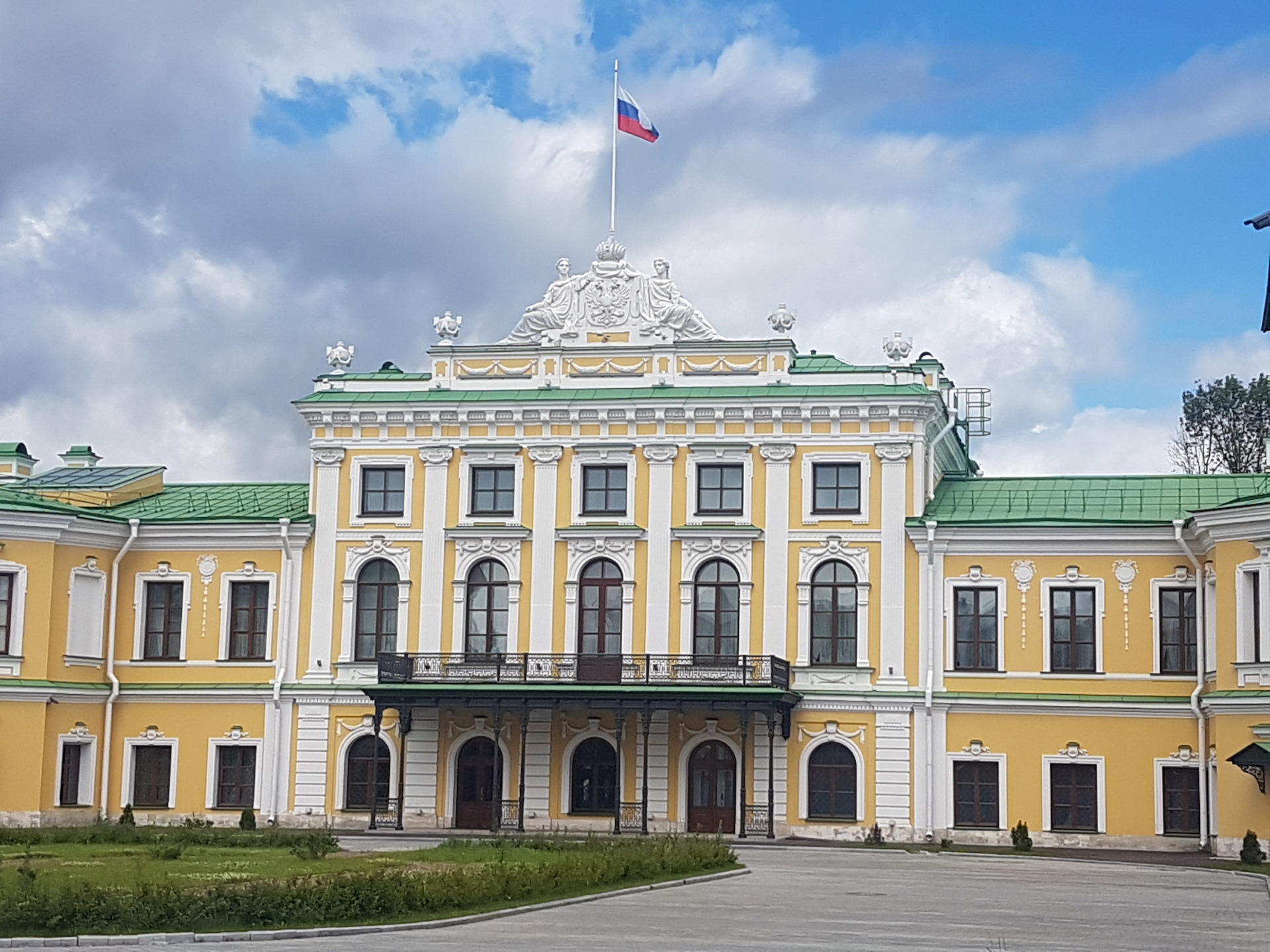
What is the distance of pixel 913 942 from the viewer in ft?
61.4

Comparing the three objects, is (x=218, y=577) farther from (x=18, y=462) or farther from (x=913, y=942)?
(x=913, y=942)

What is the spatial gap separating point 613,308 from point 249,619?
11674 mm

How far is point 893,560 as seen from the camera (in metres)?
41.3

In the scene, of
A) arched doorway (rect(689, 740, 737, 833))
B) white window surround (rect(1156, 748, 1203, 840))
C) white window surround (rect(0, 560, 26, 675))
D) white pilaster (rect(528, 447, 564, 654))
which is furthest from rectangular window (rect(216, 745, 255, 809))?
white window surround (rect(1156, 748, 1203, 840))

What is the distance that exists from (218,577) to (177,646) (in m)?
1.97

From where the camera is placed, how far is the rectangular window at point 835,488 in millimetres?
41812

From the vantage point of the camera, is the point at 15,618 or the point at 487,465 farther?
the point at 487,465

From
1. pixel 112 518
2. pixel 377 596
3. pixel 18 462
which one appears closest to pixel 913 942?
pixel 377 596

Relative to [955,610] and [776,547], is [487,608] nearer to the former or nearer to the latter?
[776,547]

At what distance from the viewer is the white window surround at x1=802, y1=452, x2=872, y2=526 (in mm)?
41625

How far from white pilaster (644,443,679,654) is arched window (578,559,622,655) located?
2.44 ft

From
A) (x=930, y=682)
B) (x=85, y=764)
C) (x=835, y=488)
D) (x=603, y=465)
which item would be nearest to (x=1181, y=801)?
(x=930, y=682)

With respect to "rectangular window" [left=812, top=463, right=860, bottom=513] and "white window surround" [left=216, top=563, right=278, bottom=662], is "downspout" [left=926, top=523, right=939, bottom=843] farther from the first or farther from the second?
"white window surround" [left=216, top=563, right=278, bottom=662]

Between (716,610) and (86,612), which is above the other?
(716,610)
